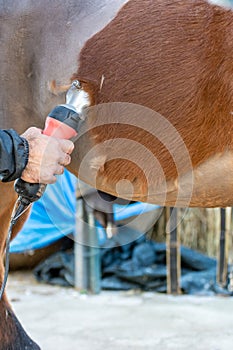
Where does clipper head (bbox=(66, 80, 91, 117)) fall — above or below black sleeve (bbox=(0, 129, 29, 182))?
above

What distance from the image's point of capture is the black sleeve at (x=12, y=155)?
50.1 inches

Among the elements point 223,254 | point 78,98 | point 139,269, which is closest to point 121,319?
point 139,269

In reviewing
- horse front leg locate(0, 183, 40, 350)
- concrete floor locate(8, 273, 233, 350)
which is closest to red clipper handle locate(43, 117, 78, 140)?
horse front leg locate(0, 183, 40, 350)

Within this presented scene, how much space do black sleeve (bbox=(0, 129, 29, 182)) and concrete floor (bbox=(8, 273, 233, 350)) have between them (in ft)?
5.72

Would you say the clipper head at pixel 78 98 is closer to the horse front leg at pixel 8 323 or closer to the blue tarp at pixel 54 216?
the horse front leg at pixel 8 323

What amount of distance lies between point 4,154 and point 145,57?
1.40 feet

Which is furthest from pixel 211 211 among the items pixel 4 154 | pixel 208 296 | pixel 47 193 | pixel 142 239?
pixel 4 154

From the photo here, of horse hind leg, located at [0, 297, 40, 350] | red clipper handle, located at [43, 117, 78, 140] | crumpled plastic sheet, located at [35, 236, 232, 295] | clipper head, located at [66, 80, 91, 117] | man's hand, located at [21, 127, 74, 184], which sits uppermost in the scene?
clipper head, located at [66, 80, 91, 117]

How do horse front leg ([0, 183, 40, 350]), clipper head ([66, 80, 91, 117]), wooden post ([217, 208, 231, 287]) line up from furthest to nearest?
wooden post ([217, 208, 231, 287])
horse front leg ([0, 183, 40, 350])
clipper head ([66, 80, 91, 117])

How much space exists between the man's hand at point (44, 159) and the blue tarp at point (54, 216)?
266cm

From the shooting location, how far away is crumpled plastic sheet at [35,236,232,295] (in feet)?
13.5

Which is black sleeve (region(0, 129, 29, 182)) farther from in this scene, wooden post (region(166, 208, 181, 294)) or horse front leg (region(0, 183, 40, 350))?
wooden post (region(166, 208, 181, 294))

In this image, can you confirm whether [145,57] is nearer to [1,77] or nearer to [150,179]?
[150,179]

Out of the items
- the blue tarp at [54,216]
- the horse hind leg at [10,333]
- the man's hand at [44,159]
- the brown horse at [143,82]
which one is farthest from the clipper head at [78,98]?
the blue tarp at [54,216]
